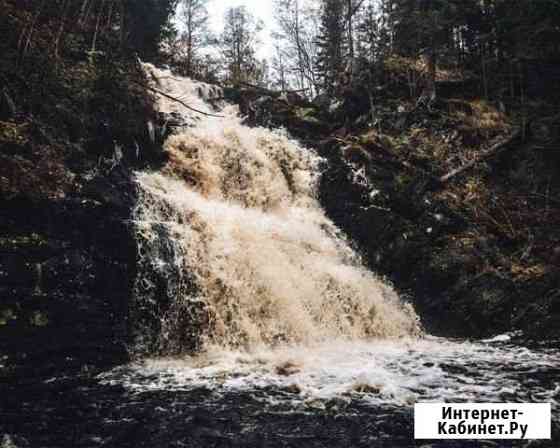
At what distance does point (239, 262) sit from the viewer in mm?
9852

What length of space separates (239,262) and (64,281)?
143 inches

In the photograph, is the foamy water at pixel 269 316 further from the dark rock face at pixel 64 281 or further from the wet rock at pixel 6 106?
the wet rock at pixel 6 106

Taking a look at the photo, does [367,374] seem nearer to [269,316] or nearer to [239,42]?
[269,316]

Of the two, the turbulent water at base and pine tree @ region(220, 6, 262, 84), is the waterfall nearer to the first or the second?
the turbulent water at base

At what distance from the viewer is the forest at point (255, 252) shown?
5.53m

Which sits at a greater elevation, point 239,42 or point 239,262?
point 239,42

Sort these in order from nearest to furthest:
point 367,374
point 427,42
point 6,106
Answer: point 367,374 → point 6,106 → point 427,42

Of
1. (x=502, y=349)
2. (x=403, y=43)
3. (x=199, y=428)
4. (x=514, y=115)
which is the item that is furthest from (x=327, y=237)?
(x=403, y=43)

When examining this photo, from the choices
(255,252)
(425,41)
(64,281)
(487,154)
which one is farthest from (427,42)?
(64,281)

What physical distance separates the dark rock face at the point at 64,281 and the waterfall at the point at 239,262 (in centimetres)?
47

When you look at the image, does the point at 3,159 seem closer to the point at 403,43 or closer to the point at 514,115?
the point at 514,115

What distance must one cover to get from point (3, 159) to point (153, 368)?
434 cm

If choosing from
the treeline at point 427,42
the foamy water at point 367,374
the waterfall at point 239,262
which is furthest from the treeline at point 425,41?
the foamy water at point 367,374

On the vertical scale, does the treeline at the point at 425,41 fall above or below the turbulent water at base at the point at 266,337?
above
